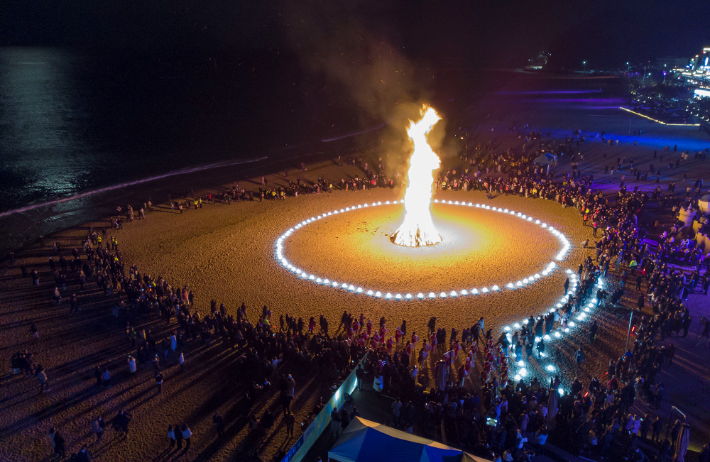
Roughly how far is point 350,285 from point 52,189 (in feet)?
199

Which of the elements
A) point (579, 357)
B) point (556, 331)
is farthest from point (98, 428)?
point (556, 331)

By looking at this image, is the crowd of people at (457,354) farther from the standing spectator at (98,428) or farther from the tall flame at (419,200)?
the tall flame at (419,200)

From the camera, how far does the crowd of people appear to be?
51.8 ft

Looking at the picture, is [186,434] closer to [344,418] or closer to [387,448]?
[344,418]

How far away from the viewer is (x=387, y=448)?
42.0ft

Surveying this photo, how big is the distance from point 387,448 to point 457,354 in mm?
8871

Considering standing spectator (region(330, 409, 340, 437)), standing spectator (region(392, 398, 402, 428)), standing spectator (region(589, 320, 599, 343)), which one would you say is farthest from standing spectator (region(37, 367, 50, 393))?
standing spectator (region(589, 320, 599, 343))

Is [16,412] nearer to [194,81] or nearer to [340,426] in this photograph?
[340,426]

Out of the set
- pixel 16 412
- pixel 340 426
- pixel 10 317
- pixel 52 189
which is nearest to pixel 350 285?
pixel 340 426

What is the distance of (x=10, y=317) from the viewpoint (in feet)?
82.0

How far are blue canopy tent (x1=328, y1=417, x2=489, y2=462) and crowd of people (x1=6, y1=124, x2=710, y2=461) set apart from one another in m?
2.45

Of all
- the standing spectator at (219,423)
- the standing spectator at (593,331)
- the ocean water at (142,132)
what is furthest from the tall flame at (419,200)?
the ocean water at (142,132)

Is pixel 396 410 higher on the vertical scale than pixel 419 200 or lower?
lower

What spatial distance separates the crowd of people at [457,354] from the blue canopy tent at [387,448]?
2451 millimetres
